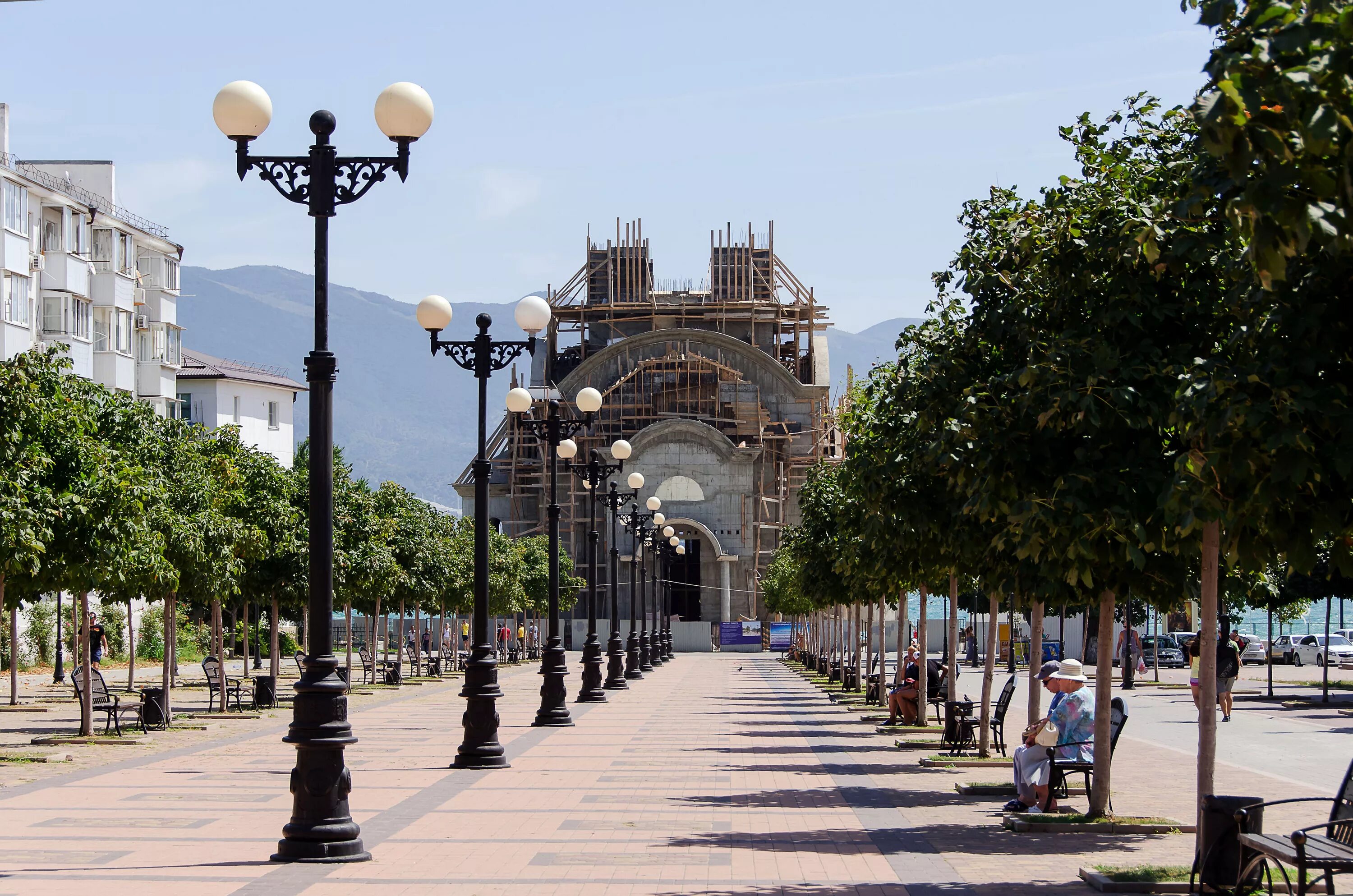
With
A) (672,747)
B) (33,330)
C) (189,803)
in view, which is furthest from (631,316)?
(189,803)

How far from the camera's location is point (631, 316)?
4156 inches

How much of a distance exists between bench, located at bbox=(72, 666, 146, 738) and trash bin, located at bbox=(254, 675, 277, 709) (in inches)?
208

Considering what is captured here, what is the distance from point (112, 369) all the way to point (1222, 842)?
2585 inches

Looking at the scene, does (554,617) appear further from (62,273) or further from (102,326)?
(102,326)

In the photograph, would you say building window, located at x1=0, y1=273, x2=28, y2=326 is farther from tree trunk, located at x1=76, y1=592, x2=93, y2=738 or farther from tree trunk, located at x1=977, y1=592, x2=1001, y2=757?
tree trunk, located at x1=977, y1=592, x2=1001, y2=757

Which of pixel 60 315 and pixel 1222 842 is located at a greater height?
pixel 60 315

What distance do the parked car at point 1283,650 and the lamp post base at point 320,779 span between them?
68.3m

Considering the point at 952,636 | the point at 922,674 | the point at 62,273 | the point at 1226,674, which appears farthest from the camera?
the point at 62,273

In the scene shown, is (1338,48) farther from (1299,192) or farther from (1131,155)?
(1131,155)

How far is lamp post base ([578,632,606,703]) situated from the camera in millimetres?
35406

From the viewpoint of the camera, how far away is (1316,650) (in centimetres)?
7062

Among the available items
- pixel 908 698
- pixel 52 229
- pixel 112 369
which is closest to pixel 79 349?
pixel 112 369

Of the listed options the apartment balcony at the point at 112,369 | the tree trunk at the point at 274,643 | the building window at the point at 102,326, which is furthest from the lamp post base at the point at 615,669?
the building window at the point at 102,326

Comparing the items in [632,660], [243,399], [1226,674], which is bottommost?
[632,660]
